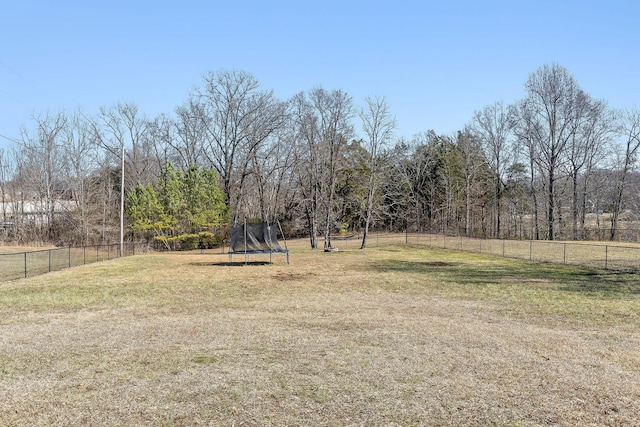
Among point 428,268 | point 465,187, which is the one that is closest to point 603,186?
point 465,187

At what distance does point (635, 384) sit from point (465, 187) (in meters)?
48.1

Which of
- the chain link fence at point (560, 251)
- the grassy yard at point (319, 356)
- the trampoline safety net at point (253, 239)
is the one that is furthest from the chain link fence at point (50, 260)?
the chain link fence at point (560, 251)

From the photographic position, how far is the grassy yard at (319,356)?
185 inches

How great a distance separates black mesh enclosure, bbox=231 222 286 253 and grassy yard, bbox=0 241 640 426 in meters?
7.89

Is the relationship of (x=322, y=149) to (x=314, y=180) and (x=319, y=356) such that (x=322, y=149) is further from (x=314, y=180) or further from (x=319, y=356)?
(x=319, y=356)

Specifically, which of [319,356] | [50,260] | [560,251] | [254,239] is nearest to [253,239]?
[254,239]

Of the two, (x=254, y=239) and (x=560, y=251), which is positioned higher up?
(x=254, y=239)

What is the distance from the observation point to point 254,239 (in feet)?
72.8

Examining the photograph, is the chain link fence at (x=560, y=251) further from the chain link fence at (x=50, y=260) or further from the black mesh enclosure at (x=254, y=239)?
the chain link fence at (x=50, y=260)

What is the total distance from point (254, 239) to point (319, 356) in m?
15.8

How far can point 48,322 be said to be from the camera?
9109mm

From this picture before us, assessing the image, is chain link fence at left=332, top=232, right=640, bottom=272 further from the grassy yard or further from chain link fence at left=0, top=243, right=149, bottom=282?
chain link fence at left=0, top=243, right=149, bottom=282

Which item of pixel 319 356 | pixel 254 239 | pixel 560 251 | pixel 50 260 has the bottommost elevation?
pixel 560 251

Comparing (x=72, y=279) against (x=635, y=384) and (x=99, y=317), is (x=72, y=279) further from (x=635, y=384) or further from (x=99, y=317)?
(x=635, y=384)
